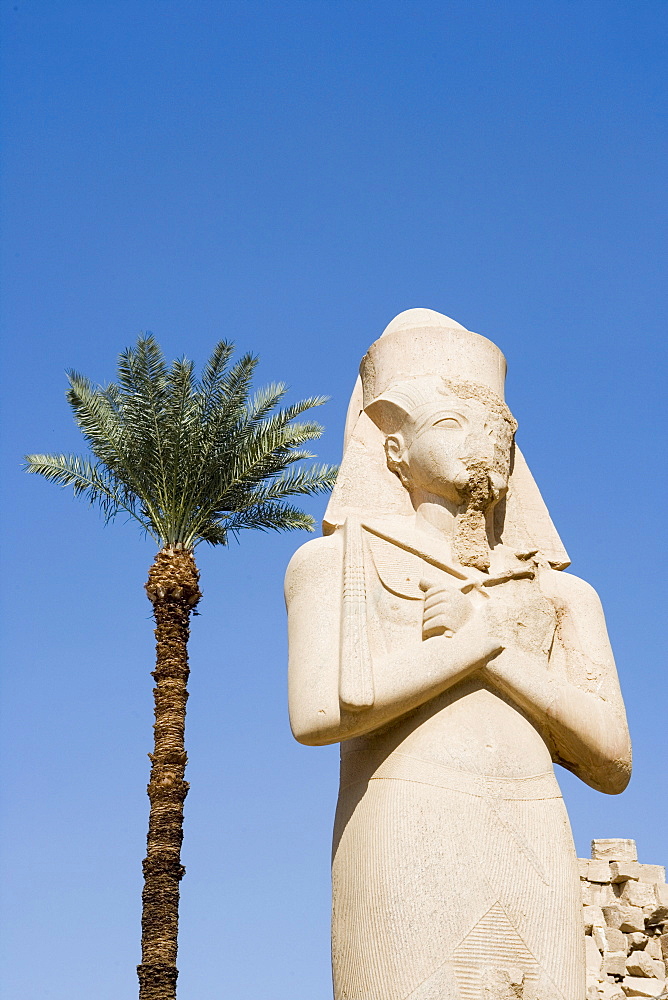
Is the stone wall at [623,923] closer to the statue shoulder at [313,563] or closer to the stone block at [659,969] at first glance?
the stone block at [659,969]

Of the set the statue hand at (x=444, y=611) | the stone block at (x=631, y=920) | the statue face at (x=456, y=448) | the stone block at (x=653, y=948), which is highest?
the statue face at (x=456, y=448)

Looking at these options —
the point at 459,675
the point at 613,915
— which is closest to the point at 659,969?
the point at 613,915

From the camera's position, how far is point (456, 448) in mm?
4723

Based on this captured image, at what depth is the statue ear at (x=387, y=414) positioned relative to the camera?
4.90 metres

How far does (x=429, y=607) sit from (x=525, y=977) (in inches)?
51.2

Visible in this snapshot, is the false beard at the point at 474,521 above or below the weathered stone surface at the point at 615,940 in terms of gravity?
above

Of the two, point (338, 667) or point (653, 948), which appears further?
point (653, 948)

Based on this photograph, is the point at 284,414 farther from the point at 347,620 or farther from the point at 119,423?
the point at 347,620

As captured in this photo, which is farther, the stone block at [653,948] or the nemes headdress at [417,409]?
the stone block at [653,948]

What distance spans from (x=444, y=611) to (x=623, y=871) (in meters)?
9.99

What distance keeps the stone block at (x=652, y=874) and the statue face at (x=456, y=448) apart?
391 inches

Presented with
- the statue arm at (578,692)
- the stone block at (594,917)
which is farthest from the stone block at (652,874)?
the statue arm at (578,692)

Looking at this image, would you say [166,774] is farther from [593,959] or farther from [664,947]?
[664,947]

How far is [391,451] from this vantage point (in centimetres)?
497
